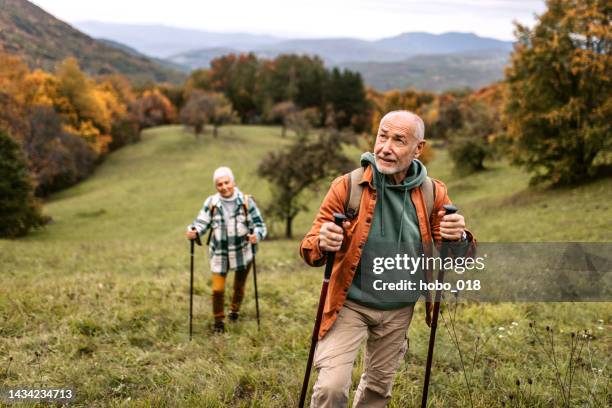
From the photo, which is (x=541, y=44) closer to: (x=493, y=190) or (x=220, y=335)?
(x=493, y=190)

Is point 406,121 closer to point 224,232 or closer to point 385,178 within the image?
point 385,178

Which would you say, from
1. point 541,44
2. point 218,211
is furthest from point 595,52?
point 218,211

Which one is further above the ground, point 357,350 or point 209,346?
point 357,350

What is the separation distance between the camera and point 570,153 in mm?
25703

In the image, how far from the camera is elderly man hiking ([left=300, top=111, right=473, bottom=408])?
3.67 m

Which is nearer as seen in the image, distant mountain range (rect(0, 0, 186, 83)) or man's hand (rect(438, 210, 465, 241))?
man's hand (rect(438, 210, 465, 241))

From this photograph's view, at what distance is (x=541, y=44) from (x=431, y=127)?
141 ft

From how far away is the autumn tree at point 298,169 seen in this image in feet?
102

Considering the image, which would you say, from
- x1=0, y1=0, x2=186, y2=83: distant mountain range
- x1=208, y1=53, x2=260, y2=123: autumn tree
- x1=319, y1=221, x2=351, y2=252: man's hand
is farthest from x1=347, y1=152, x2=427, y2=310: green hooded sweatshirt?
x1=208, y1=53, x2=260, y2=123: autumn tree

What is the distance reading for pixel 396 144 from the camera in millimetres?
3695

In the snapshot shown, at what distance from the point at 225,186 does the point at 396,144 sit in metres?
4.12

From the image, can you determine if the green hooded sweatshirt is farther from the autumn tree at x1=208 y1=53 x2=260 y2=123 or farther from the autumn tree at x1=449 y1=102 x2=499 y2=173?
the autumn tree at x1=208 y1=53 x2=260 y2=123

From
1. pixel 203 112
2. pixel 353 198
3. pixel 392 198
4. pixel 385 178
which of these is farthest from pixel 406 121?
pixel 203 112

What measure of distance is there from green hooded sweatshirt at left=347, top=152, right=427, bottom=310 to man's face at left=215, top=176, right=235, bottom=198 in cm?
382
